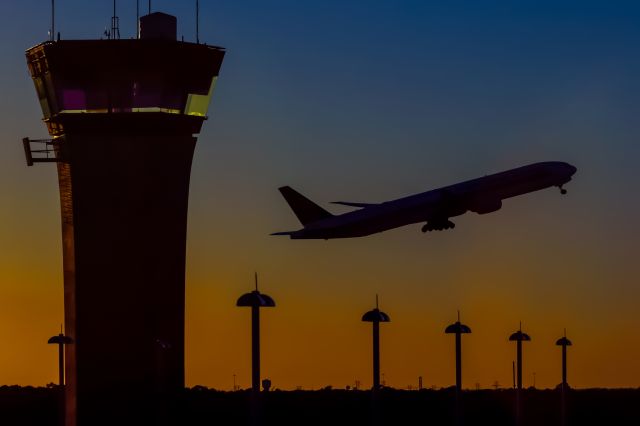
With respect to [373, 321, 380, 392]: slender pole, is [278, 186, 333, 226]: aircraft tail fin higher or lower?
higher

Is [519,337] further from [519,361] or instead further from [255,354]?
[255,354]

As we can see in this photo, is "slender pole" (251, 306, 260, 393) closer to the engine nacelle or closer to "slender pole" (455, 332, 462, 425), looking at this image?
the engine nacelle

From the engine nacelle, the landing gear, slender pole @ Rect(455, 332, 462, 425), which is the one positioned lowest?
slender pole @ Rect(455, 332, 462, 425)

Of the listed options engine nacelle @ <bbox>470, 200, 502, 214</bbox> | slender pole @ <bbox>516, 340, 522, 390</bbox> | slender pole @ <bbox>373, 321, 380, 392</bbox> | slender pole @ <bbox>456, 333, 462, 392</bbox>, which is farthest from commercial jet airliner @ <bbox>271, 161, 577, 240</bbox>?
slender pole @ <bbox>516, 340, 522, 390</bbox>

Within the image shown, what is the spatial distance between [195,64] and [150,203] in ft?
34.5

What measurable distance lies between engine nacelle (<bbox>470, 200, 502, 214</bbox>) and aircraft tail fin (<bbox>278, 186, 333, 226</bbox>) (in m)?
12.7

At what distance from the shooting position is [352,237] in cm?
11469

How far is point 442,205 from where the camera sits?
380 feet

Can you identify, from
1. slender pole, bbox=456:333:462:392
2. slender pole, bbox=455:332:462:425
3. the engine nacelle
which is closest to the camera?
the engine nacelle

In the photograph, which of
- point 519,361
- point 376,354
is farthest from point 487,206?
point 519,361

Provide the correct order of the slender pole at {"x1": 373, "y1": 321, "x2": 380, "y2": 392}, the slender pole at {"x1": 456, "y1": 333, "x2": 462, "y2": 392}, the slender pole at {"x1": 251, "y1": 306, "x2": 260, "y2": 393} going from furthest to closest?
the slender pole at {"x1": 456, "y1": 333, "x2": 462, "y2": 392}
the slender pole at {"x1": 373, "y1": 321, "x2": 380, "y2": 392}
the slender pole at {"x1": 251, "y1": 306, "x2": 260, "y2": 393}

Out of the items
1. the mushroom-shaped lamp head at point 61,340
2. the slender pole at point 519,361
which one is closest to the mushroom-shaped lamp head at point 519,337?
the slender pole at point 519,361

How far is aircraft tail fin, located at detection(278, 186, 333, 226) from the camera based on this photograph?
410 feet

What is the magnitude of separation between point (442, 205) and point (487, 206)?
3.58 meters
